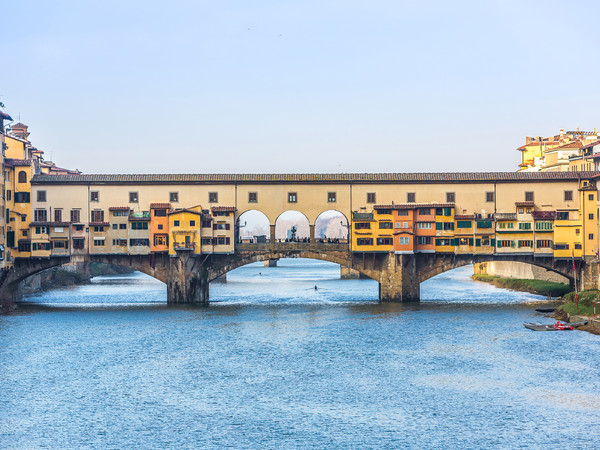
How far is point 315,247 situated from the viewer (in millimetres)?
72375

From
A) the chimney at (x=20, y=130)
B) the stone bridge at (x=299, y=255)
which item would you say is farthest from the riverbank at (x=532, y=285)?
the chimney at (x=20, y=130)

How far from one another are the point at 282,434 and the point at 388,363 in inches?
580

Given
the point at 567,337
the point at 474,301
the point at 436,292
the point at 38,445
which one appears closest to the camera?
the point at 38,445

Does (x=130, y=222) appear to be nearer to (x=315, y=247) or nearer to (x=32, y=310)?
(x=32, y=310)

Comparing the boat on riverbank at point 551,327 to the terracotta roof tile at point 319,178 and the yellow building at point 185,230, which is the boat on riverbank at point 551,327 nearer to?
the terracotta roof tile at point 319,178

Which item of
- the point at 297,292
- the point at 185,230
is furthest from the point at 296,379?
the point at 297,292

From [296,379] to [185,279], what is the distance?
3105 cm

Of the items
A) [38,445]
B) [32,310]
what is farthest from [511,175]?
[38,445]

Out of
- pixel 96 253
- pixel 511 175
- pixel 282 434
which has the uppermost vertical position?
pixel 511 175

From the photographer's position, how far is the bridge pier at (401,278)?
234 ft

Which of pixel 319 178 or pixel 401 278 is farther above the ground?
pixel 319 178

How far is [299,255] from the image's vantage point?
Answer: 72688 mm

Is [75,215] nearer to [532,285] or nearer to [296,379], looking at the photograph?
[296,379]

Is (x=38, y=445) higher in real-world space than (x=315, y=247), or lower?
lower
